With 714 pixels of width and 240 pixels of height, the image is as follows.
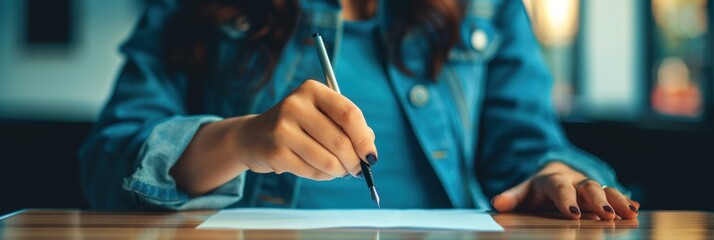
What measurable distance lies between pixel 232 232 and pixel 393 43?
1.59ft

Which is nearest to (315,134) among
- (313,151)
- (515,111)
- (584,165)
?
(313,151)

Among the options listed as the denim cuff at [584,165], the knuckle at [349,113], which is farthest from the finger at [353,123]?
the denim cuff at [584,165]

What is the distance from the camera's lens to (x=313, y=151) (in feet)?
2.24

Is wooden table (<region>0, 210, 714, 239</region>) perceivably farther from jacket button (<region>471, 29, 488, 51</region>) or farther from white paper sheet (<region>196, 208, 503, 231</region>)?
jacket button (<region>471, 29, 488, 51</region>)

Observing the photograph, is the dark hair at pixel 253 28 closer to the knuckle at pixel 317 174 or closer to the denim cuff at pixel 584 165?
the denim cuff at pixel 584 165

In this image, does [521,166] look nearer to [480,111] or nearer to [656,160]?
[480,111]

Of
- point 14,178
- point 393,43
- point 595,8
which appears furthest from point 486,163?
point 595,8

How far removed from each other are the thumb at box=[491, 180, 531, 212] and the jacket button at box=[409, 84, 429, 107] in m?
0.24

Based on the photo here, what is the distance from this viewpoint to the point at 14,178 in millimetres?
3312

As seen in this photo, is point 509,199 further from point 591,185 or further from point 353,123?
point 353,123

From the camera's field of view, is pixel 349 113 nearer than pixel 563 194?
Yes

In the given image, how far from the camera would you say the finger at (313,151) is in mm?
683

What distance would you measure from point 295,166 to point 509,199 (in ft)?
0.83

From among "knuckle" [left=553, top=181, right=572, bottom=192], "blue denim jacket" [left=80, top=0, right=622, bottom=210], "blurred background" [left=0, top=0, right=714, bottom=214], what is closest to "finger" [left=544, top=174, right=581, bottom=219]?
"knuckle" [left=553, top=181, right=572, bottom=192]
